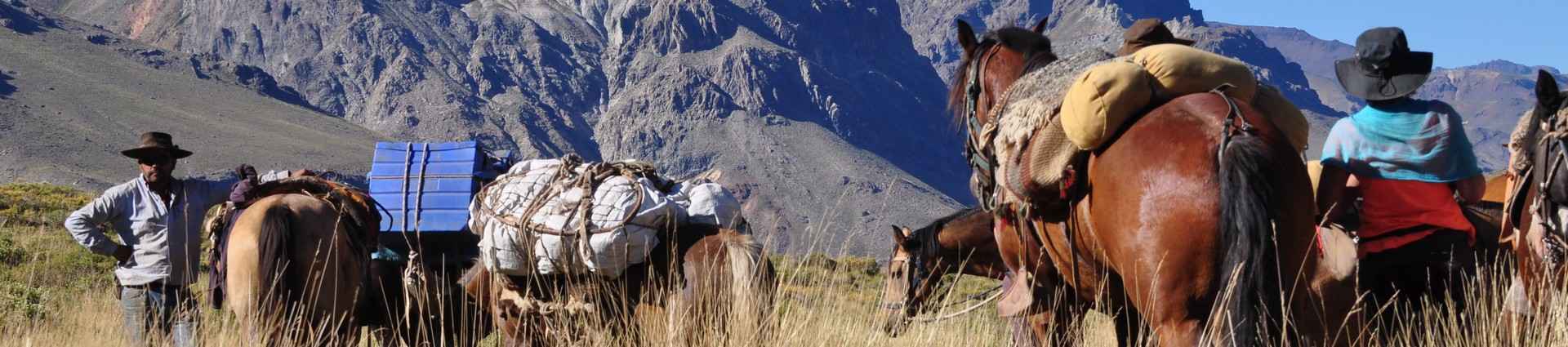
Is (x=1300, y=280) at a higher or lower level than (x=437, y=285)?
higher

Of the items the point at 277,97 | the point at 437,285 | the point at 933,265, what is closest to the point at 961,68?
the point at 933,265

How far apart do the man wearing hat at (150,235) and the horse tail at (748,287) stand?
313 centimetres

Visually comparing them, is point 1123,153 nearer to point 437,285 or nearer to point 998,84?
point 998,84

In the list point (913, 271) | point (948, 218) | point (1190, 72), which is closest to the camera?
point (1190, 72)

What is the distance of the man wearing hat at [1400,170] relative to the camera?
4.81 metres

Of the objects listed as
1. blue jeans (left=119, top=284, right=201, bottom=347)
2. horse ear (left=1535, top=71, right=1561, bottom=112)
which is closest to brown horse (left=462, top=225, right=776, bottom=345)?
blue jeans (left=119, top=284, right=201, bottom=347)

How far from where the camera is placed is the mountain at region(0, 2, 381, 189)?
103m

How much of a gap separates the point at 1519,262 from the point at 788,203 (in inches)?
6772

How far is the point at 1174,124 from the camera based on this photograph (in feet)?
12.6

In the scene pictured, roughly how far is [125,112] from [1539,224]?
134 meters

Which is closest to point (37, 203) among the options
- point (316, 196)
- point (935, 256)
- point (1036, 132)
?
point (316, 196)

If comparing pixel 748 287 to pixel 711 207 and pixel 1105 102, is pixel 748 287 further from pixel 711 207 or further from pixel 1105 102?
pixel 1105 102

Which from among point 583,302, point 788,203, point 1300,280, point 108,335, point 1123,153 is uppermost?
point 1123,153

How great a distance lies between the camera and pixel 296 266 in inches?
269
